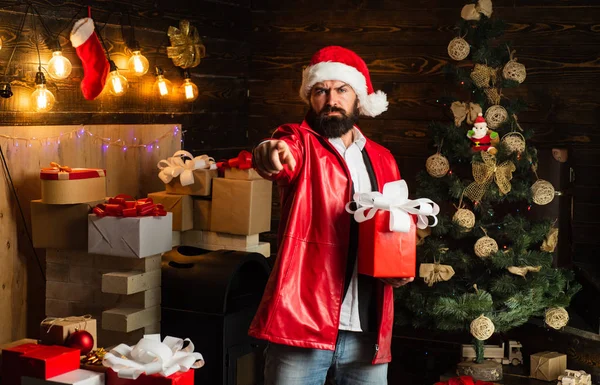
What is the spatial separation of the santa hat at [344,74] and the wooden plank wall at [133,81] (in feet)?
4.60

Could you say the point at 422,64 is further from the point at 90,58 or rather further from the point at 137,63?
the point at 90,58

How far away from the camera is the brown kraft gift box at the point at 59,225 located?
140 inches

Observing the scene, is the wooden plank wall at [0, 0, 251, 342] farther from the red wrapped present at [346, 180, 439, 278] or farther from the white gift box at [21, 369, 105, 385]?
the red wrapped present at [346, 180, 439, 278]

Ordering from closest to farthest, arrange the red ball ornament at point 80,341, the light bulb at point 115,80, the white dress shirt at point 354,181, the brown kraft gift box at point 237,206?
the white dress shirt at point 354,181, the red ball ornament at point 80,341, the brown kraft gift box at point 237,206, the light bulb at point 115,80

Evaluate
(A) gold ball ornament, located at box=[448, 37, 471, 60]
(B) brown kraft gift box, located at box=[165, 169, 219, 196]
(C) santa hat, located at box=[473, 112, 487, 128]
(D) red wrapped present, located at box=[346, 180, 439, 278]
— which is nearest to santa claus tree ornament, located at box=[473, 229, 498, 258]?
(C) santa hat, located at box=[473, 112, 487, 128]

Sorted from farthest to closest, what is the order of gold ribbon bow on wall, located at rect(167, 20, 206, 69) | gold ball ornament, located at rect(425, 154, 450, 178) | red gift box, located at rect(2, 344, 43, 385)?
gold ribbon bow on wall, located at rect(167, 20, 206, 69)
gold ball ornament, located at rect(425, 154, 450, 178)
red gift box, located at rect(2, 344, 43, 385)

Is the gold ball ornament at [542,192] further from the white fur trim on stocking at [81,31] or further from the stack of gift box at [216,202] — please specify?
the white fur trim on stocking at [81,31]

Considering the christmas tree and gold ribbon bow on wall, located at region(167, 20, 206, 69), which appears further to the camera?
gold ribbon bow on wall, located at region(167, 20, 206, 69)

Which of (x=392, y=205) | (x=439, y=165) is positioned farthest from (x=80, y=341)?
(x=439, y=165)

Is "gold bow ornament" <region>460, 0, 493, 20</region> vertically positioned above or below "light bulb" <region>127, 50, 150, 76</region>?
above

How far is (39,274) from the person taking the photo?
378 cm

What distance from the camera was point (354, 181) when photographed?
2.66m

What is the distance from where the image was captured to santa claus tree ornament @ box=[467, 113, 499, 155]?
4203mm

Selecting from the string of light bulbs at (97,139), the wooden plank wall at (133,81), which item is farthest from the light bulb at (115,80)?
the string of light bulbs at (97,139)
